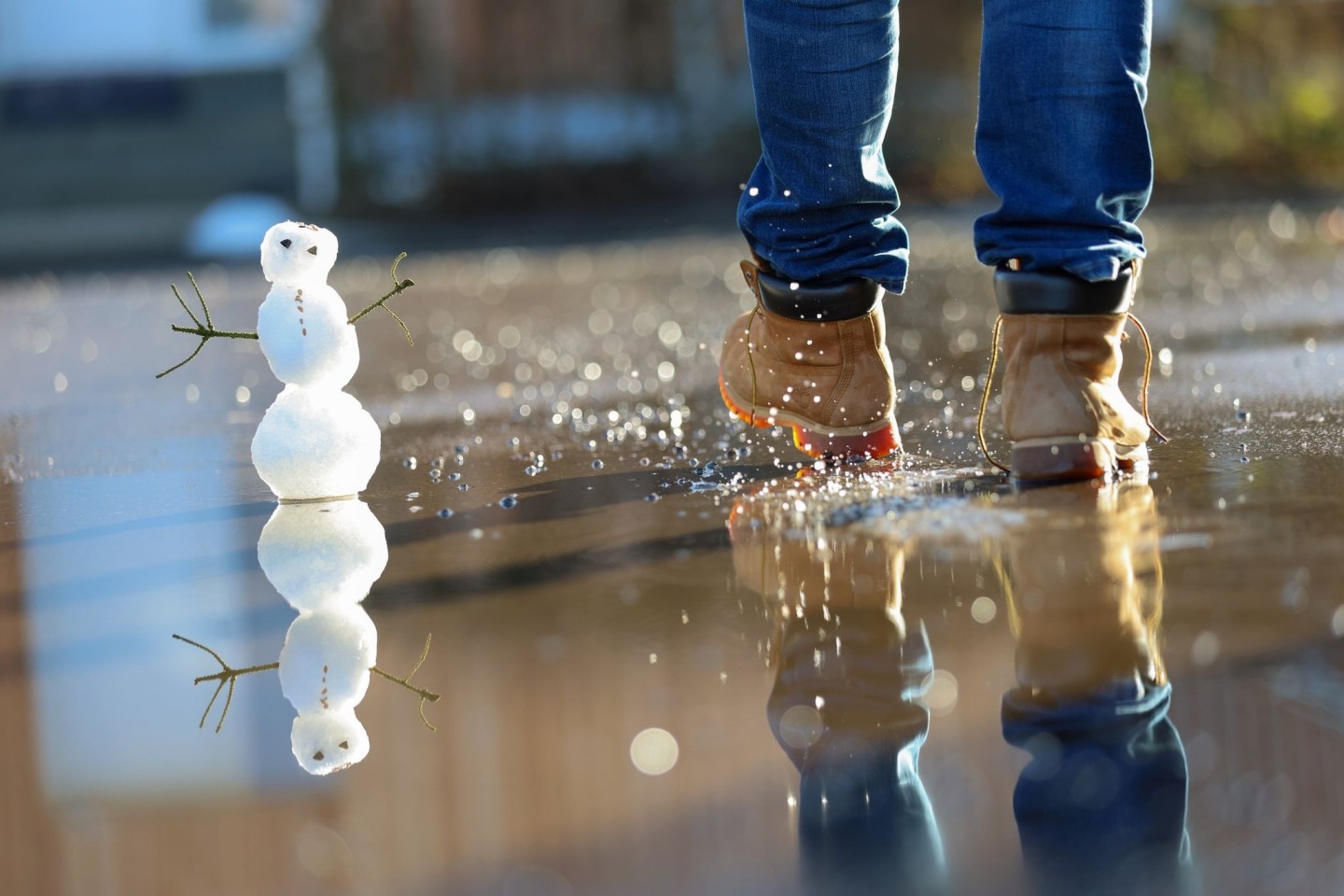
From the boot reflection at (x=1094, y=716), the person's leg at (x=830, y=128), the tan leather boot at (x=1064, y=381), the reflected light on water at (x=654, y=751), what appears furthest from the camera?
the person's leg at (x=830, y=128)

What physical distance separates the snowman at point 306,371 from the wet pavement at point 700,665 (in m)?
0.05

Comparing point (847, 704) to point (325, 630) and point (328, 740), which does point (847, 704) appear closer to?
point (328, 740)

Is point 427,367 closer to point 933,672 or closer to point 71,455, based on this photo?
point 71,455

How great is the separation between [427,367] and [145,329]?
1.55 meters

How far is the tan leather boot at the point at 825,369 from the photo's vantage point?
2080 mm

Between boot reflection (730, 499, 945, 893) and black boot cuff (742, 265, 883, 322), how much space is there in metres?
0.52

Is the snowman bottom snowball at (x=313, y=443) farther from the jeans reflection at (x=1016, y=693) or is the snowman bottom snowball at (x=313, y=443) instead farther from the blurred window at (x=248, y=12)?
the blurred window at (x=248, y=12)

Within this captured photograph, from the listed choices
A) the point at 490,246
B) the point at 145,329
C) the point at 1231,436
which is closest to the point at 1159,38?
the point at 490,246

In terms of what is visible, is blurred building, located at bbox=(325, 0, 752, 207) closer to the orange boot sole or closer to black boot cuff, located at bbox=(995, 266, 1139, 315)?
the orange boot sole

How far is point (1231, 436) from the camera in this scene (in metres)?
2.12

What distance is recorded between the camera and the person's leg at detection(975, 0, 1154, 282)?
1879 mm

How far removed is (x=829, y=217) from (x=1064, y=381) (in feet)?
1.39

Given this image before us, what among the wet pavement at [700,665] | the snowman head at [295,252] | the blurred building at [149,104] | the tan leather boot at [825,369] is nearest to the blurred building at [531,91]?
the blurred building at [149,104]

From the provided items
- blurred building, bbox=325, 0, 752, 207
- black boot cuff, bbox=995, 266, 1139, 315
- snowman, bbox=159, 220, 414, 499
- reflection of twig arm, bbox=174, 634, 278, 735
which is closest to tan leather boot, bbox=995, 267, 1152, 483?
black boot cuff, bbox=995, 266, 1139, 315
